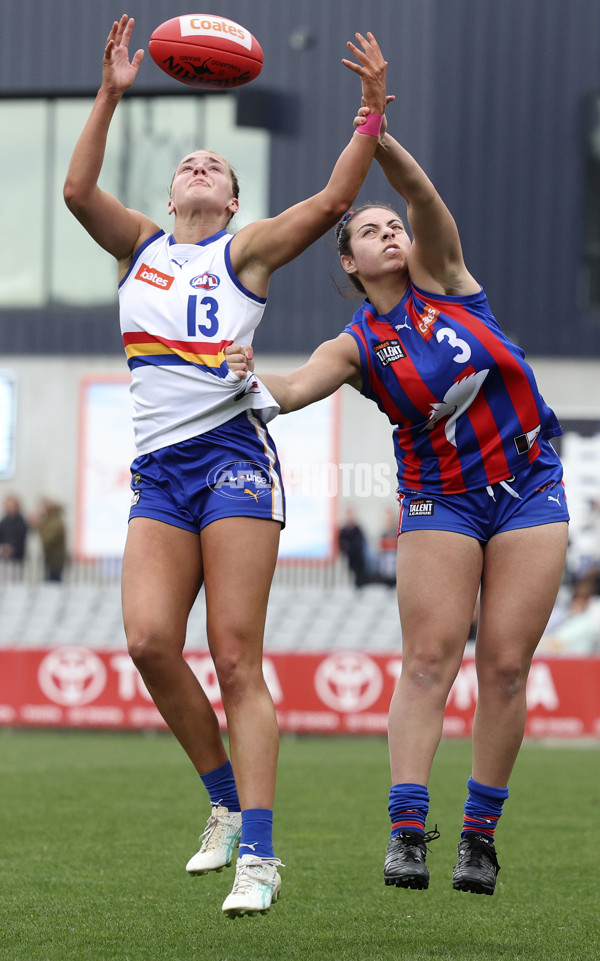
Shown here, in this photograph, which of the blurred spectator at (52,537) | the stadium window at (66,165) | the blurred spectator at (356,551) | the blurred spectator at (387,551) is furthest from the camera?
the stadium window at (66,165)

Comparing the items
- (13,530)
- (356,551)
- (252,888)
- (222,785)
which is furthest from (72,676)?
(252,888)

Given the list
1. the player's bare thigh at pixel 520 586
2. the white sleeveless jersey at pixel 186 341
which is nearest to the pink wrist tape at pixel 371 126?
the white sleeveless jersey at pixel 186 341

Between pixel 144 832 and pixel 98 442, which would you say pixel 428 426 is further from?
pixel 98 442

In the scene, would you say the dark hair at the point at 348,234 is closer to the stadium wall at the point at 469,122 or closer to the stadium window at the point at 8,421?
the stadium wall at the point at 469,122

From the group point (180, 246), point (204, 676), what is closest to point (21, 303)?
point (204, 676)

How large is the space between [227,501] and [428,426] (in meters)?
0.77

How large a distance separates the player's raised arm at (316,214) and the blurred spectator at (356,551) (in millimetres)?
12579

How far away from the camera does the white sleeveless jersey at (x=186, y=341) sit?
14.0 feet

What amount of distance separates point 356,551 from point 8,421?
6537 millimetres

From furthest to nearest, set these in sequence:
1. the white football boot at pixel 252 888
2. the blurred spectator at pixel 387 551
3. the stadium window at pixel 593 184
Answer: the stadium window at pixel 593 184, the blurred spectator at pixel 387 551, the white football boot at pixel 252 888

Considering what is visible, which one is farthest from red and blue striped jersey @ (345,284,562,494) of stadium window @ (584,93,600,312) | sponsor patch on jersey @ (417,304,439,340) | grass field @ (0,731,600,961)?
stadium window @ (584,93,600,312)

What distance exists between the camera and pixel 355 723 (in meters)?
13.0

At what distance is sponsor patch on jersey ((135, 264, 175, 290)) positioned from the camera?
437 centimetres

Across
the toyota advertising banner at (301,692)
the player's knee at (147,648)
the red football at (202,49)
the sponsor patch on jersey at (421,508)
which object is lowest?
the toyota advertising banner at (301,692)
